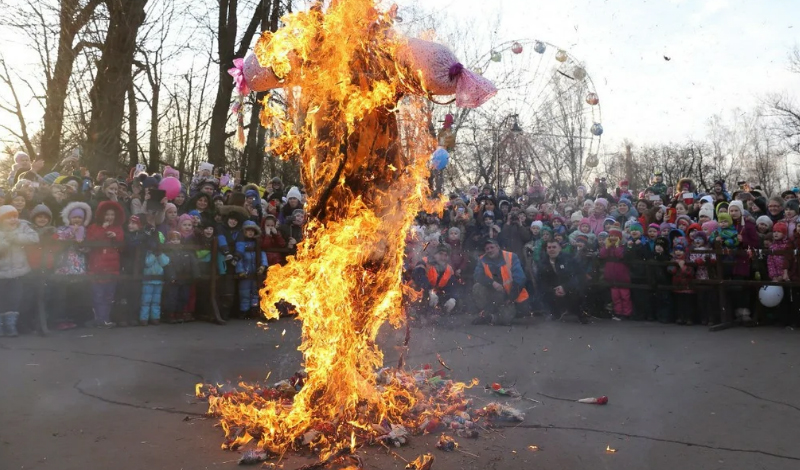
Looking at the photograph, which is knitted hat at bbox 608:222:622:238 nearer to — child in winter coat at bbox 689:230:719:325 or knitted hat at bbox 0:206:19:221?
child in winter coat at bbox 689:230:719:325

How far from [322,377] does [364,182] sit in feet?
4.57

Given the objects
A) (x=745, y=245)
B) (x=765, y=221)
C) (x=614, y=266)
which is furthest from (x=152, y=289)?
(x=765, y=221)

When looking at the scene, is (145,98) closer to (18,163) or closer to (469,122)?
(18,163)

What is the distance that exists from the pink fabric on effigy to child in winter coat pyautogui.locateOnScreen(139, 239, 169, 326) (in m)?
6.03

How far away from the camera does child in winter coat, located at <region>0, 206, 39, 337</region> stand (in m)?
7.85

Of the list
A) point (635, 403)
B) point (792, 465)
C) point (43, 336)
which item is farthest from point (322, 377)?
point (43, 336)

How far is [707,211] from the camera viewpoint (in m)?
11.4

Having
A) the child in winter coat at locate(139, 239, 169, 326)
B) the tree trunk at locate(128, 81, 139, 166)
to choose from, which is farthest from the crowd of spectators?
the tree trunk at locate(128, 81, 139, 166)

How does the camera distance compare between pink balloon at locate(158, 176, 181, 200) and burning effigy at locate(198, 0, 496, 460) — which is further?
pink balloon at locate(158, 176, 181, 200)

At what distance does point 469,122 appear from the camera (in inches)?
1053

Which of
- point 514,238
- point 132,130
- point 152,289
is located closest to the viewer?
point 152,289

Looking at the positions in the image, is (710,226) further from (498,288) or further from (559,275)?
(498,288)

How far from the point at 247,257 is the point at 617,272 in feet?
19.0

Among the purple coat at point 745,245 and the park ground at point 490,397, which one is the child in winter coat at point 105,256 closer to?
the park ground at point 490,397
